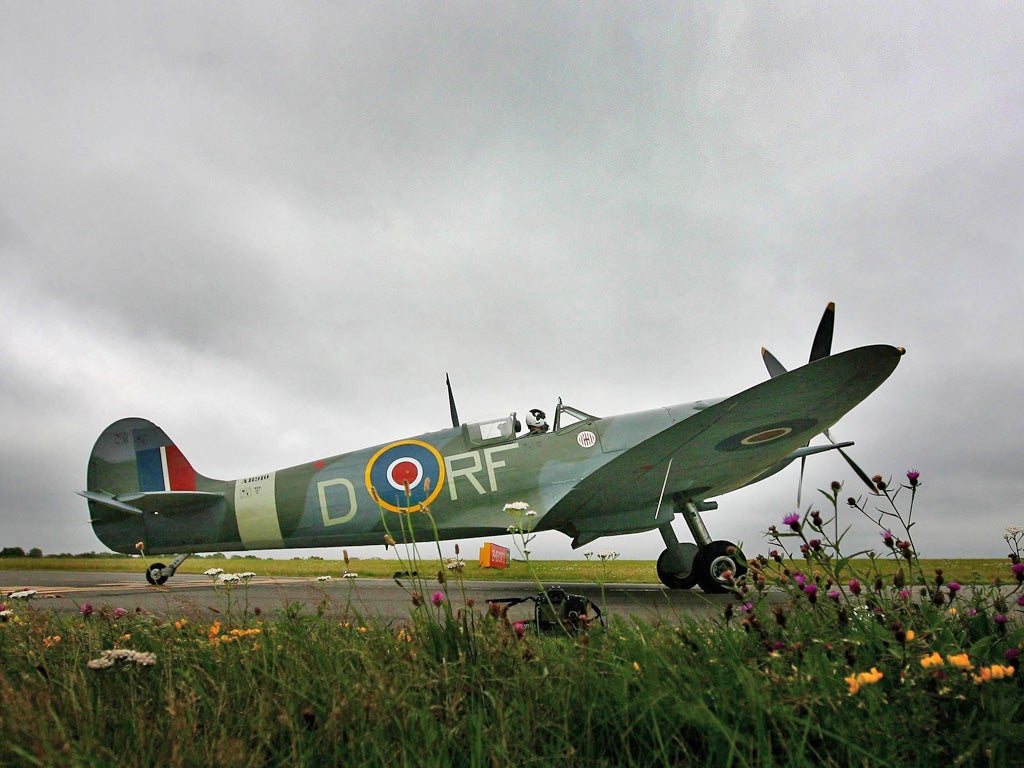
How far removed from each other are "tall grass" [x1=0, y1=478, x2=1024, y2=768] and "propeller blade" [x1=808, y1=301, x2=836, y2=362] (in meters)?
6.88

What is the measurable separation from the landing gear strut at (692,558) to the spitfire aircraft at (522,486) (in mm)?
19

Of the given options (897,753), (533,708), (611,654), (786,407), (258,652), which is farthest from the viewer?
(786,407)

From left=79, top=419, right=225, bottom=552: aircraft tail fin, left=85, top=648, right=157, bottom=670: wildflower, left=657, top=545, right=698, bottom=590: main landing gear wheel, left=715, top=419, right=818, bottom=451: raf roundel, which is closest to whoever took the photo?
left=85, top=648, right=157, bottom=670: wildflower

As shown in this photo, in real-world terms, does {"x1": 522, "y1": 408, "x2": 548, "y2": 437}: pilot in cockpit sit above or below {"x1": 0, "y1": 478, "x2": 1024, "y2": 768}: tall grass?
above

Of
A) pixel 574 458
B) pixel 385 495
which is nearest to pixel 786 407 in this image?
pixel 574 458

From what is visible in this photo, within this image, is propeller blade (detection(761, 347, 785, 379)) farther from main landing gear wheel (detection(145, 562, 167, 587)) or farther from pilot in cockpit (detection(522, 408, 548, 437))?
main landing gear wheel (detection(145, 562, 167, 587))

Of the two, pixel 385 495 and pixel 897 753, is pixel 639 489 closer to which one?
pixel 385 495

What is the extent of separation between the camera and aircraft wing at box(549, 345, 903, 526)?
720 cm

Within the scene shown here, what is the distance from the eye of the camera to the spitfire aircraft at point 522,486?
818 cm

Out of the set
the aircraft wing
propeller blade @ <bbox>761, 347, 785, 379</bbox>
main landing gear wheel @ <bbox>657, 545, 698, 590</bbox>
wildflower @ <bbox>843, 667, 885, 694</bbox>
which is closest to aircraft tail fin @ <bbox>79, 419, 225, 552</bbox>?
the aircraft wing

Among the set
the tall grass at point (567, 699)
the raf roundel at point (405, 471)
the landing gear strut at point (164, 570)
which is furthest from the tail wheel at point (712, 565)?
the landing gear strut at point (164, 570)

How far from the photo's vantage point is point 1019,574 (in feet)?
8.09

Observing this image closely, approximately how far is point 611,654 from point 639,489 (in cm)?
665

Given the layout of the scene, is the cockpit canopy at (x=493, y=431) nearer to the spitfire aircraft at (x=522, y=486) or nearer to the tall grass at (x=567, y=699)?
the spitfire aircraft at (x=522, y=486)
